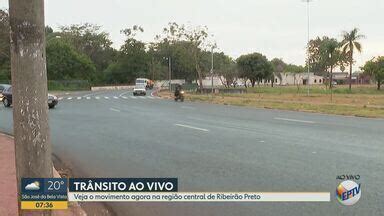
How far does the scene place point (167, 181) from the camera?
5.90 meters

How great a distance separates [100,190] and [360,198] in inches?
149

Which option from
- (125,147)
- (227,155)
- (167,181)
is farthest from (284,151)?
(167,181)

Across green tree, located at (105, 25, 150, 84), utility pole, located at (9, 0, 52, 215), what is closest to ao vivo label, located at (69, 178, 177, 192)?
utility pole, located at (9, 0, 52, 215)

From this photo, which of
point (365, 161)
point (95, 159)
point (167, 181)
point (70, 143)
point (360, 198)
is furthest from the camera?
point (70, 143)

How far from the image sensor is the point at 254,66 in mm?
97500

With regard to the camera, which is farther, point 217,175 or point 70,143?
point 70,143

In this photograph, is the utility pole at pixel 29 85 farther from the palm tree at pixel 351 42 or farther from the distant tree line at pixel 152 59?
the palm tree at pixel 351 42

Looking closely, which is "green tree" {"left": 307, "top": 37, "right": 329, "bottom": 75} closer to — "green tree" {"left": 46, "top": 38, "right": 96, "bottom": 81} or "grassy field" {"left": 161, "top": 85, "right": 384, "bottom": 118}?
"green tree" {"left": 46, "top": 38, "right": 96, "bottom": 81}

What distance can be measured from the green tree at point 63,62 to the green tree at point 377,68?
58.6 metres

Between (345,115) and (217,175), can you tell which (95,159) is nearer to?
(217,175)

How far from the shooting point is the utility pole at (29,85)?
384cm

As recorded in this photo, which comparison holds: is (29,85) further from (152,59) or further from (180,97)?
(152,59)

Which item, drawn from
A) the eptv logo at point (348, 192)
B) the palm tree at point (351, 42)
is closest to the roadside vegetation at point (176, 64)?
the palm tree at point (351, 42)

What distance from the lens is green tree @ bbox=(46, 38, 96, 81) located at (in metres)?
91.0
